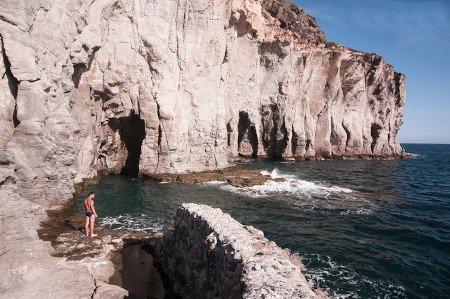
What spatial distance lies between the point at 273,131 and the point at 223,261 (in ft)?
165

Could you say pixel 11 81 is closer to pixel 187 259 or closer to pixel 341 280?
pixel 187 259

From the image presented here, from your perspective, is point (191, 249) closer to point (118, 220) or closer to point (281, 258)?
point (281, 258)

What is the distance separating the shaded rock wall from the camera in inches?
265

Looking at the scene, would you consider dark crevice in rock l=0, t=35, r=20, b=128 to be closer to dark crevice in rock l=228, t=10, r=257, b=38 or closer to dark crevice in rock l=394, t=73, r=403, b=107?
dark crevice in rock l=228, t=10, r=257, b=38

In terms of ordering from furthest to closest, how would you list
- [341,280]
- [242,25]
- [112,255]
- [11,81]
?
[242,25], [11,81], [341,280], [112,255]

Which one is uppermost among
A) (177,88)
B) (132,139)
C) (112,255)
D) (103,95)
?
(177,88)

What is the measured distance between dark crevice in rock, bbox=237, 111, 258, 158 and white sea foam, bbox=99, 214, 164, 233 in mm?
36439

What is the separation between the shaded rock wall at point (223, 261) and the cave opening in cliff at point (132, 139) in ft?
70.4

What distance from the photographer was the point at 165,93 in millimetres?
32188

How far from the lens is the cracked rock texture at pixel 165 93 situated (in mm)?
16219

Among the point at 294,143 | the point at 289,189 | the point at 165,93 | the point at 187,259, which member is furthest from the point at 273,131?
the point at 187,259

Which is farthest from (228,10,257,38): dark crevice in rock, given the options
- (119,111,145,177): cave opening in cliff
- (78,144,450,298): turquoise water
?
(78,144,450,298): turquoise water

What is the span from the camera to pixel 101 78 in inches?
1123

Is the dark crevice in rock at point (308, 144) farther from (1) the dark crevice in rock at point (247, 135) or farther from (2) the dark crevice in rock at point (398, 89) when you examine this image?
(2) the dark crevice in rock at point (398, 89)
